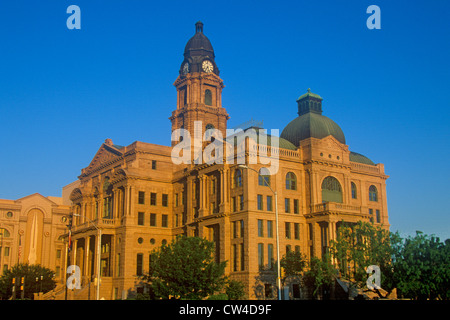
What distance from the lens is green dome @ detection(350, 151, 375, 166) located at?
80.4 meters

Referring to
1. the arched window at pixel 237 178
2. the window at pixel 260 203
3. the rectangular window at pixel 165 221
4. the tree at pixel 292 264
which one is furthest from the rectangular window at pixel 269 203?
the rectangular window at pixel 165 221

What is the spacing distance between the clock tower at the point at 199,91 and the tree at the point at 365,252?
37250 mm

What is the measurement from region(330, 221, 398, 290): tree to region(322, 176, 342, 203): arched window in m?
12.6

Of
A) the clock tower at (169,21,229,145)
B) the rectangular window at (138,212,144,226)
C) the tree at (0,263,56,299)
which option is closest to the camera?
the rectangular window at (138,212,144,226)

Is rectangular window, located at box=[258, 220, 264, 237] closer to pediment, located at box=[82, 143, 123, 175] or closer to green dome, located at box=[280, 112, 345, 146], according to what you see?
green dome, located at box=[280, 112, 345, 146]

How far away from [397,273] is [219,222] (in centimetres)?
2601

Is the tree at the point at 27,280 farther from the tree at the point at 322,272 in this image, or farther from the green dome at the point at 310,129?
the tree at the point at 322,272

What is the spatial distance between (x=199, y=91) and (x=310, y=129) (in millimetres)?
22715

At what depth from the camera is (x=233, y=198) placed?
6825 cm

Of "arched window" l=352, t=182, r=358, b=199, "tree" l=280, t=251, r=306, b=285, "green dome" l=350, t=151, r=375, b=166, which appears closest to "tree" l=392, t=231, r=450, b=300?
"tree" l=280, t=251, r=306, b=285

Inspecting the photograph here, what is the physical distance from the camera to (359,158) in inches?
3201

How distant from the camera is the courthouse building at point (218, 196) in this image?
6581 centimetres
